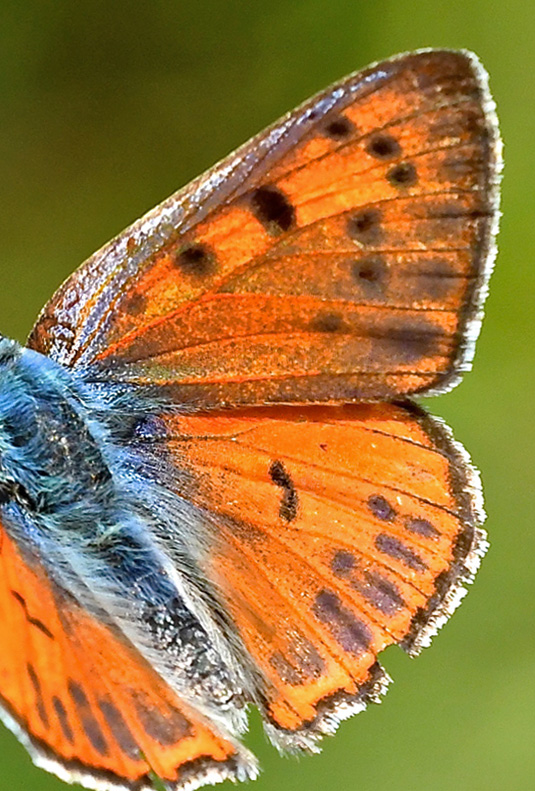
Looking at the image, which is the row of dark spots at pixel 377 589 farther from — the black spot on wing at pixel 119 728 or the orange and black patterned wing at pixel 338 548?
the black spot on wing at pixel 119 728

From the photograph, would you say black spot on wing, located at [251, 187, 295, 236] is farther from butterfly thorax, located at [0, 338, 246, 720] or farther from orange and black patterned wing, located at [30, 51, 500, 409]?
butterfly thorax, located at [0, 338, 246, 720]

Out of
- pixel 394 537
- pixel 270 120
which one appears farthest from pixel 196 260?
pixel 270 120

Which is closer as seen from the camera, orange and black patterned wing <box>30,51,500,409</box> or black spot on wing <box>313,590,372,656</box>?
orange and black patterned wing <box>30,51,500,409</box>

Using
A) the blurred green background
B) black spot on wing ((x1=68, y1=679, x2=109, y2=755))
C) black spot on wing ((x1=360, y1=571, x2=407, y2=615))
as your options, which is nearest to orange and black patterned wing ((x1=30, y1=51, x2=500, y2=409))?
black spot on wing ((x1=360, y1=571, x2=407, y2=615))

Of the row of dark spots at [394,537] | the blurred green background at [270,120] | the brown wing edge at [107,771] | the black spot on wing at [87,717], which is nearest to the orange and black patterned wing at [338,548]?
the row of dark spots at [394,537]

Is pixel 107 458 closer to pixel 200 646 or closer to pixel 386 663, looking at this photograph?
pixel 200 646

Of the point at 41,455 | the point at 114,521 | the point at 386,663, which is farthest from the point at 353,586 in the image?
the point at 386,663

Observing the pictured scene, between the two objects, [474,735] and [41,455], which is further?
[474,735]
